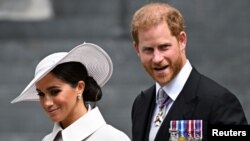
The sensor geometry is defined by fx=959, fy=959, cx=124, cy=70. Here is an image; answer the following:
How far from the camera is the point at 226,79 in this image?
771 centimetres

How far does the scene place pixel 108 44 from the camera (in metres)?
8.11

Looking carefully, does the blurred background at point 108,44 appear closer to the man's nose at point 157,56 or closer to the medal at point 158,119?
the medal at point 158,119

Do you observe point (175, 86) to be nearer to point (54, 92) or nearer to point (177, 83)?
point (177, 83)

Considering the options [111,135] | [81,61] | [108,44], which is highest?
[81,61]

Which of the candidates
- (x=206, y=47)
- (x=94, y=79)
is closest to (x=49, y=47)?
(x=206, y=47)

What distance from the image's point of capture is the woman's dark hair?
3.39m

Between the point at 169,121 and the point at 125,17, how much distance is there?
185 inches

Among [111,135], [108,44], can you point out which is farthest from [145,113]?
[108,44]

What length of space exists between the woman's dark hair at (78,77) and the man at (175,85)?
20 centimetres

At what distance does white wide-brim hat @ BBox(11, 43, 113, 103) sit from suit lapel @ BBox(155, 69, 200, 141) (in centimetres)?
29

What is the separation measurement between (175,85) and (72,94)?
16.1 inches

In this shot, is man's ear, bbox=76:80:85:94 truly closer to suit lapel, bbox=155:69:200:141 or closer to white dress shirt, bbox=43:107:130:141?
white dress shirt, bbox=43:107:130:141

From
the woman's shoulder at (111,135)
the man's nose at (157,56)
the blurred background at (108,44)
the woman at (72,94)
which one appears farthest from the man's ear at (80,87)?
the blurred background at (108,44)

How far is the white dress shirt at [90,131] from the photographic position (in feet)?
11.1
